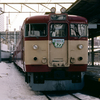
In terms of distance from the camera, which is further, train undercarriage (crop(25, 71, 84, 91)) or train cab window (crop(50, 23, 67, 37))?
train cab window (crop(50, 23, 67, 37))

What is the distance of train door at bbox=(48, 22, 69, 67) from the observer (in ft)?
25.5

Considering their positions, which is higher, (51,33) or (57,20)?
(57,20)

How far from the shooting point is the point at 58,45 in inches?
308

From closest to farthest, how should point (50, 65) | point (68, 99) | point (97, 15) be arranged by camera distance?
point (68, 99), point (50, 65), point (97, 15)

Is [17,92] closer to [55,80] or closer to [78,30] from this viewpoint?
[55,80]

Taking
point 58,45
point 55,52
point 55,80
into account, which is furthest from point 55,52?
point 55,80

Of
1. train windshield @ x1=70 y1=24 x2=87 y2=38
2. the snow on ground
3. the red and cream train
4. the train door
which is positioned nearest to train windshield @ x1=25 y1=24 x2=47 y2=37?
the red and cream train

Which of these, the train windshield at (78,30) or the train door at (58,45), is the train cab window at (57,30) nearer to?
the train door at (58,45)

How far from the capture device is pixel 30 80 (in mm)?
8016

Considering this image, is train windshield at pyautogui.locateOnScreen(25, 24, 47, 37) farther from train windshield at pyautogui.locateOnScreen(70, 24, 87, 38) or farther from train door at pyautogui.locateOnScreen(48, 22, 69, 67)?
train windshield at pyautogui.locateOnScreen(70, 24, 87, 38)

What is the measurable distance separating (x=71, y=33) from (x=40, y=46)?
127cm

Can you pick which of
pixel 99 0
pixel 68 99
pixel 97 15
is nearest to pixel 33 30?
pixel 68 99

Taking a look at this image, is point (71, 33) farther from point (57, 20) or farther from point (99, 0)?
point (99, 0)

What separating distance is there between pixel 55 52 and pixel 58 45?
0.28m
